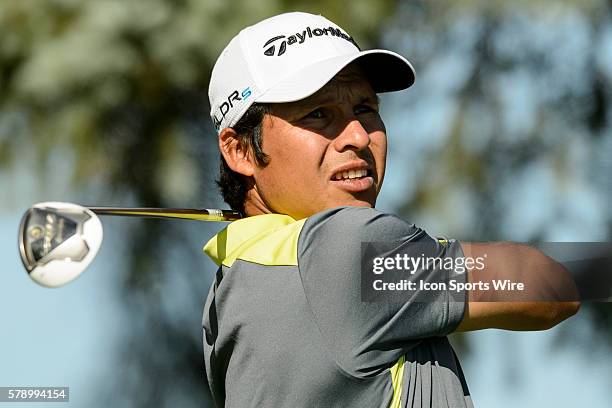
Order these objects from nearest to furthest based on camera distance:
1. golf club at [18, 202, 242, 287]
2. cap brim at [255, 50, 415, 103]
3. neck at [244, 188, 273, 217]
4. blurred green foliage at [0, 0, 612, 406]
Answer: golf club at [18, 202, 242, 287], cap brim at [255, 50, 415, 103], neck at [244, 188, 273, 217], blurred green foliage at [0, 0, 612, 406]

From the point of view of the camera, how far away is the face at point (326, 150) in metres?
1.63

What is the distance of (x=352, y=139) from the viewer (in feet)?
5.32

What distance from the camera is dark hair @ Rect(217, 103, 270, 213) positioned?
169 cm

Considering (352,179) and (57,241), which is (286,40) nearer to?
(352,179)

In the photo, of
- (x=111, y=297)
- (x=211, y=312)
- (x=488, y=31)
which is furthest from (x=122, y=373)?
(x=211, y=312)

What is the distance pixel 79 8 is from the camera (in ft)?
12.1

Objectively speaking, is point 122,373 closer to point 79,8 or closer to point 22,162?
point 22,162

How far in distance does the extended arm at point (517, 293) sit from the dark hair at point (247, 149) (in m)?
0.34

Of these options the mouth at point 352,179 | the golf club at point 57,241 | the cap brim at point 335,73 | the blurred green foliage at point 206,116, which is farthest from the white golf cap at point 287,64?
the blurred green foliage at point 206,116

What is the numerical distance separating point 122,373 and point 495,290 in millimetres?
2854

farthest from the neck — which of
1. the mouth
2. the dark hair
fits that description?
the mouth

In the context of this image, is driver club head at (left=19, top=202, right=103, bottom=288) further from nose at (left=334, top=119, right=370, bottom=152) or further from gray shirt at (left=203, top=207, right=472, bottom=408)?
nose at (left=334, top=119, right=370, bottom=152)

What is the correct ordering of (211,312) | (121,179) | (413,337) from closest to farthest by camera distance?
1. (413,337)
2. (211,312)
3. (121,179)

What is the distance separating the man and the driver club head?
21 cm
